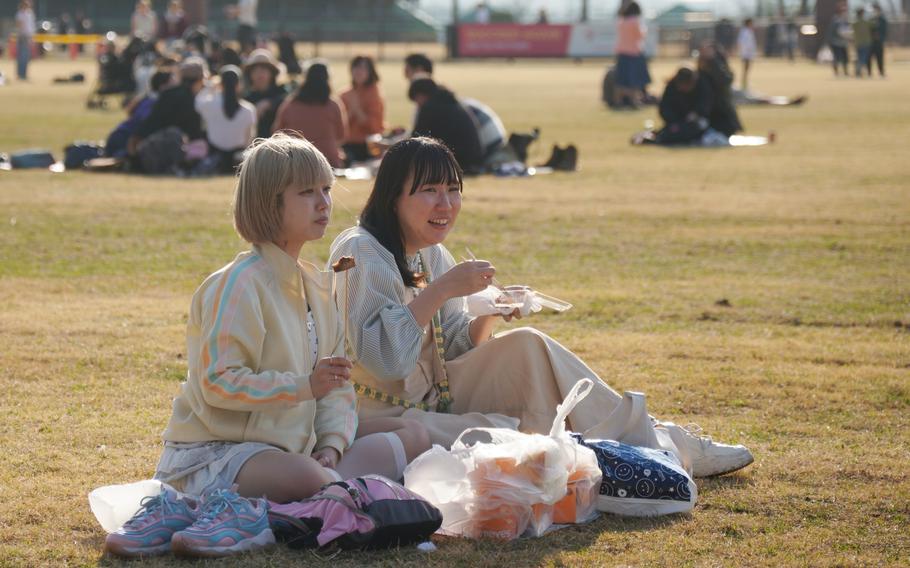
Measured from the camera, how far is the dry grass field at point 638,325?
4246 millimetres

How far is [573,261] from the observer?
32.1 ft

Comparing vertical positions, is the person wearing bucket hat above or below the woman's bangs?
below

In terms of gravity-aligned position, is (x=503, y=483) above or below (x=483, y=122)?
below

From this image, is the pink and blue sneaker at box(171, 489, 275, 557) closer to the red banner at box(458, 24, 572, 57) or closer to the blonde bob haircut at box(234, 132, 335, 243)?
the blonde bob haircut at box(234, 132, 335, 243)

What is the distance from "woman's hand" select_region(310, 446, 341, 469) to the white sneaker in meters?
1.23

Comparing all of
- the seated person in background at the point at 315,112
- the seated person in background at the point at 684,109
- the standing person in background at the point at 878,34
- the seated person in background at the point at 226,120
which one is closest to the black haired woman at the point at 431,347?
the seated person in background at the point at 315,112

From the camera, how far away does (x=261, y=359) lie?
411 centimetres

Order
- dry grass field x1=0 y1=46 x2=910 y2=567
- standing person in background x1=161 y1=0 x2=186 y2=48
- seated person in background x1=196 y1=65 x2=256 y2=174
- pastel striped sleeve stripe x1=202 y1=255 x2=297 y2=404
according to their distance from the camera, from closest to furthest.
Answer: pastel striped sleeve stripe x1=202 y1=255 x2=297 y2=404 → dry grass field x1=0 y1=46 x2=910 y2=567 → seated person in background x1=196 y1=65 x2=256 y2=174 → standing person in background x1=161 y1=0 x2=186 y2=48

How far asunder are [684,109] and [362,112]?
5.49 m

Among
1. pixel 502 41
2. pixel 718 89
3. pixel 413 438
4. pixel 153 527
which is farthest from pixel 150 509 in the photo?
pixel 502 41

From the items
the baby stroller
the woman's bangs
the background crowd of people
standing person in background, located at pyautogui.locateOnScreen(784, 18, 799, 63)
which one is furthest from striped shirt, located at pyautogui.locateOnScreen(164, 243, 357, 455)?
standing person in background, located at pyautogui.locateOnScreen(784, 18, 799, 63)

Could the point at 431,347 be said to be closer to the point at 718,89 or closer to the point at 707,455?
the point at 707,455

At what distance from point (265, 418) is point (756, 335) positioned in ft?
13.0

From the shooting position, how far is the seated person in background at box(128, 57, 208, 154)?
1514 cm
